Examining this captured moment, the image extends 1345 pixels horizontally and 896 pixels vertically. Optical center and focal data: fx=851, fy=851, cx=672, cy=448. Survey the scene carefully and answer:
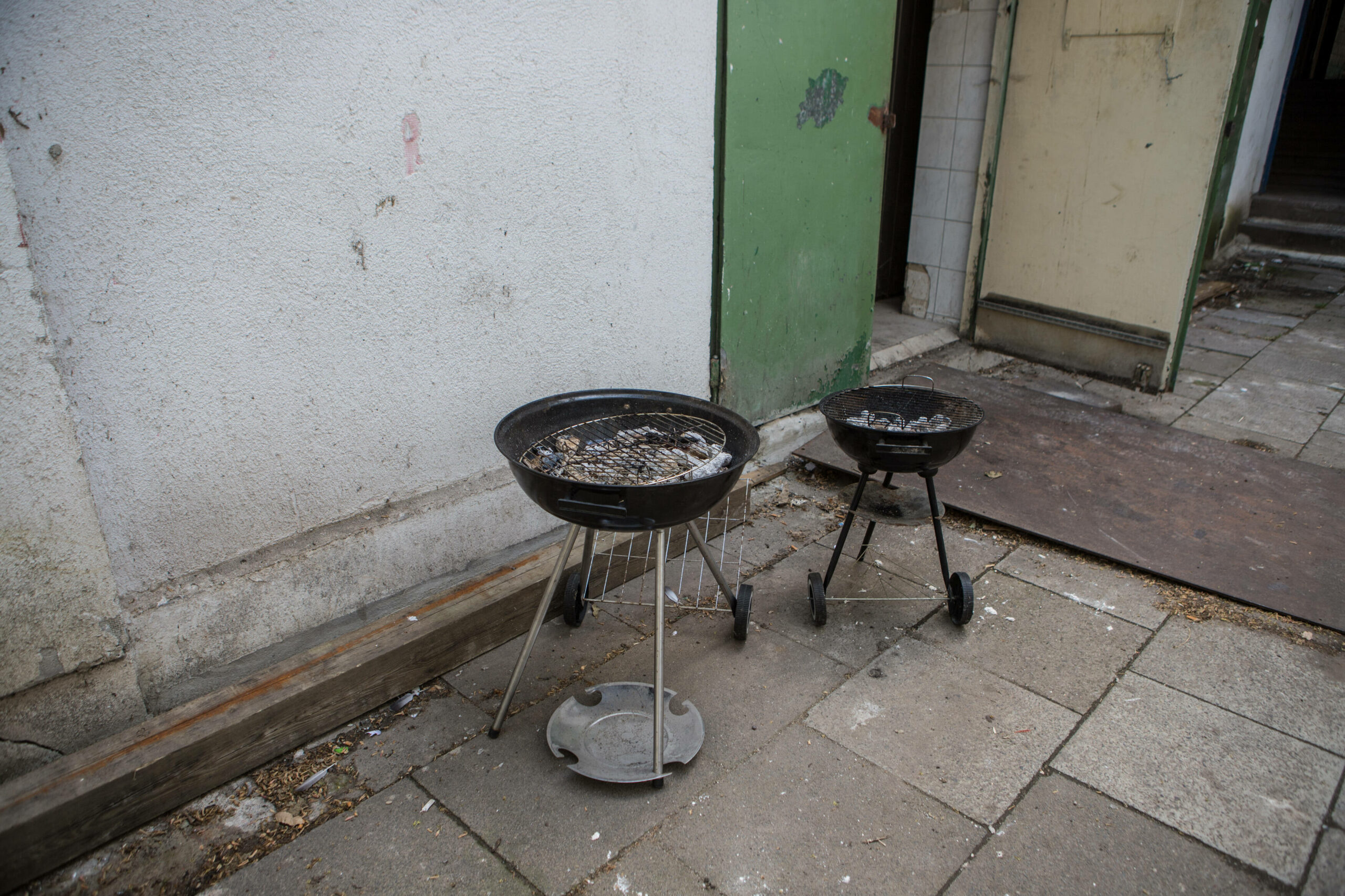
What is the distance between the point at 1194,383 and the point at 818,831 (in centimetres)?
516

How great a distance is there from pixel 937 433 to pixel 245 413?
2.38 meters

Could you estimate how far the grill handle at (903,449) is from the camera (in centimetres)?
313

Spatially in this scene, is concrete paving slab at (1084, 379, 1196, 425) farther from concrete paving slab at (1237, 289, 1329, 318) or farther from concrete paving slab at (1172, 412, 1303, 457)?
concrete paving slab at (1237, 289, 1329, 318)

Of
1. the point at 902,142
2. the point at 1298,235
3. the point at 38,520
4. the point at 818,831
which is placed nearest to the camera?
the point at 38,520

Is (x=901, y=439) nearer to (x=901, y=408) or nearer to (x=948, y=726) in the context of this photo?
(x=901, y=408)

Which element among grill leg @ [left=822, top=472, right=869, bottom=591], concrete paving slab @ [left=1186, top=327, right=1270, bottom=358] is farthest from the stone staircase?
grill leg @ [left=822, top=472, right=869, bottom=591]

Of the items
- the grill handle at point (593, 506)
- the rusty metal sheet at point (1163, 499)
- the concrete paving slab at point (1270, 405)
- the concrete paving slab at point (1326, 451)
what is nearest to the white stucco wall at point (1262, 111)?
the concrete paving slab at point (1270, 405)

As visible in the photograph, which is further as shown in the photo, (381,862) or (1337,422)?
(1337,422)

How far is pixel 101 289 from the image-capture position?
2.43m

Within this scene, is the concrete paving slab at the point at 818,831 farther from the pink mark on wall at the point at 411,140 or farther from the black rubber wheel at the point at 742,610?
the pink mark on wall at the point at 411,140

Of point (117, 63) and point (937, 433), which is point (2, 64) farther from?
point (937, 433)

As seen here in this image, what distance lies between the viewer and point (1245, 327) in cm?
747

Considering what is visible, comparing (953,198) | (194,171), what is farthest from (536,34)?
(953,198)

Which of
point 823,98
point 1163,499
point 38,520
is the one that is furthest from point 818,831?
point 823,98
